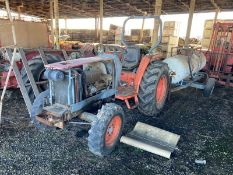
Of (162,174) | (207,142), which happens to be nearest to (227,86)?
(207,142)

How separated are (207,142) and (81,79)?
234 cm

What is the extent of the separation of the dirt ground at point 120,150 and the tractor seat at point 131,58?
1044mm

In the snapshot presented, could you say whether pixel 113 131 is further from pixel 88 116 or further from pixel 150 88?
pixel 150 88

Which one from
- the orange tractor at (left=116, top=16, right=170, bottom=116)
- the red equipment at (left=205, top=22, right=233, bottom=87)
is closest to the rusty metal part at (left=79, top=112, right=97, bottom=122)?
the orange tractor at (left=116, top=16, right=170, bottom=116)

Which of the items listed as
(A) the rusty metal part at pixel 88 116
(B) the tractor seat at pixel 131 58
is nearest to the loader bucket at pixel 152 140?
(A) the rusty metal part at pixel 88 116

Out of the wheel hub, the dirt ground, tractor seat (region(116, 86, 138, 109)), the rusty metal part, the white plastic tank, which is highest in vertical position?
the white plastic tank

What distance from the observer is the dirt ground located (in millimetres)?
2654

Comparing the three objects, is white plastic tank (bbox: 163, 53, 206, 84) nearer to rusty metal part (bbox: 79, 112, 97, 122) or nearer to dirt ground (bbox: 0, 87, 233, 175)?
dirt ground (bbox: 0, 87, 233, 175)

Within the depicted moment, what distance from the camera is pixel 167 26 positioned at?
1138 centimetres

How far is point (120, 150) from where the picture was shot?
3070mm

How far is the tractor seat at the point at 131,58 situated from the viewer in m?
4.23

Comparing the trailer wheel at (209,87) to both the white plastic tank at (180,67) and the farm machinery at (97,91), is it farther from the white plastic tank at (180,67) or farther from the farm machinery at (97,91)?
the farm machinery at (97,91)

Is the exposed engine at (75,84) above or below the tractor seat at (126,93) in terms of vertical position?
above

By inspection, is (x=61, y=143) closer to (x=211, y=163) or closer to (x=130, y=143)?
(x=130, y=143)
